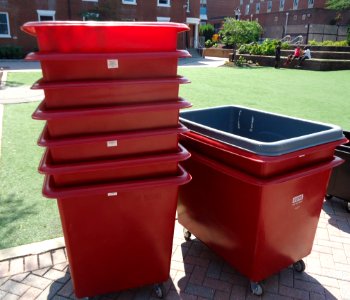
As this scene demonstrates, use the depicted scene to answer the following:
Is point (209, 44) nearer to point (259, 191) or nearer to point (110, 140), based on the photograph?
point (259, 191)

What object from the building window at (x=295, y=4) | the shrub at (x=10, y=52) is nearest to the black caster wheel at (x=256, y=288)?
the shrub at (x=10, y=52)

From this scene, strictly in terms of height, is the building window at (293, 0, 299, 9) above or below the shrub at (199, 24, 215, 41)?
above

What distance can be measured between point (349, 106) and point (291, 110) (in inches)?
84.4

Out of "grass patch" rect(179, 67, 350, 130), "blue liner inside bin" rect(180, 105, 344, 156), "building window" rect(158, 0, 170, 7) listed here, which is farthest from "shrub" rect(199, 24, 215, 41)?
"blue liner inside bin" rect(180, 105, 344, 156)

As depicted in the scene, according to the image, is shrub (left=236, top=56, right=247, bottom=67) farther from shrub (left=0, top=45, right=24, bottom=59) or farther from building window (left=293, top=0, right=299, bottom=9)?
building window (left=293, top=0, right=299, bottom=9)

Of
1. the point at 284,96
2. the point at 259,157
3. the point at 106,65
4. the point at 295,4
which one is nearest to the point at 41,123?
the point at 106,65

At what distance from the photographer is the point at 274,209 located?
231 centimetres

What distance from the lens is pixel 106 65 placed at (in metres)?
1.89

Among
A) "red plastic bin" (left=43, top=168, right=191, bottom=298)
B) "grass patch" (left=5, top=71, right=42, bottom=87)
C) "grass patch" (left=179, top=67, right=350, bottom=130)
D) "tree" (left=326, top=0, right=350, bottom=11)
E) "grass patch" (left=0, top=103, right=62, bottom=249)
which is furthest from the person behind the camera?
"tree" (left=326, top=0, right=350, bottom=11)

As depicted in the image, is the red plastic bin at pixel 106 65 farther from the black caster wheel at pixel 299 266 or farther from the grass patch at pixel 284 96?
the grass patch at pixel 284 96

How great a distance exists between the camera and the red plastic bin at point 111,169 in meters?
1.98

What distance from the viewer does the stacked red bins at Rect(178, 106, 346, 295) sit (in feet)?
7.20

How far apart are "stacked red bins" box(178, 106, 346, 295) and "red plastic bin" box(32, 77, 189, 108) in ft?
1.93

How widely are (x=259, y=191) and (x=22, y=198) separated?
2872mm
